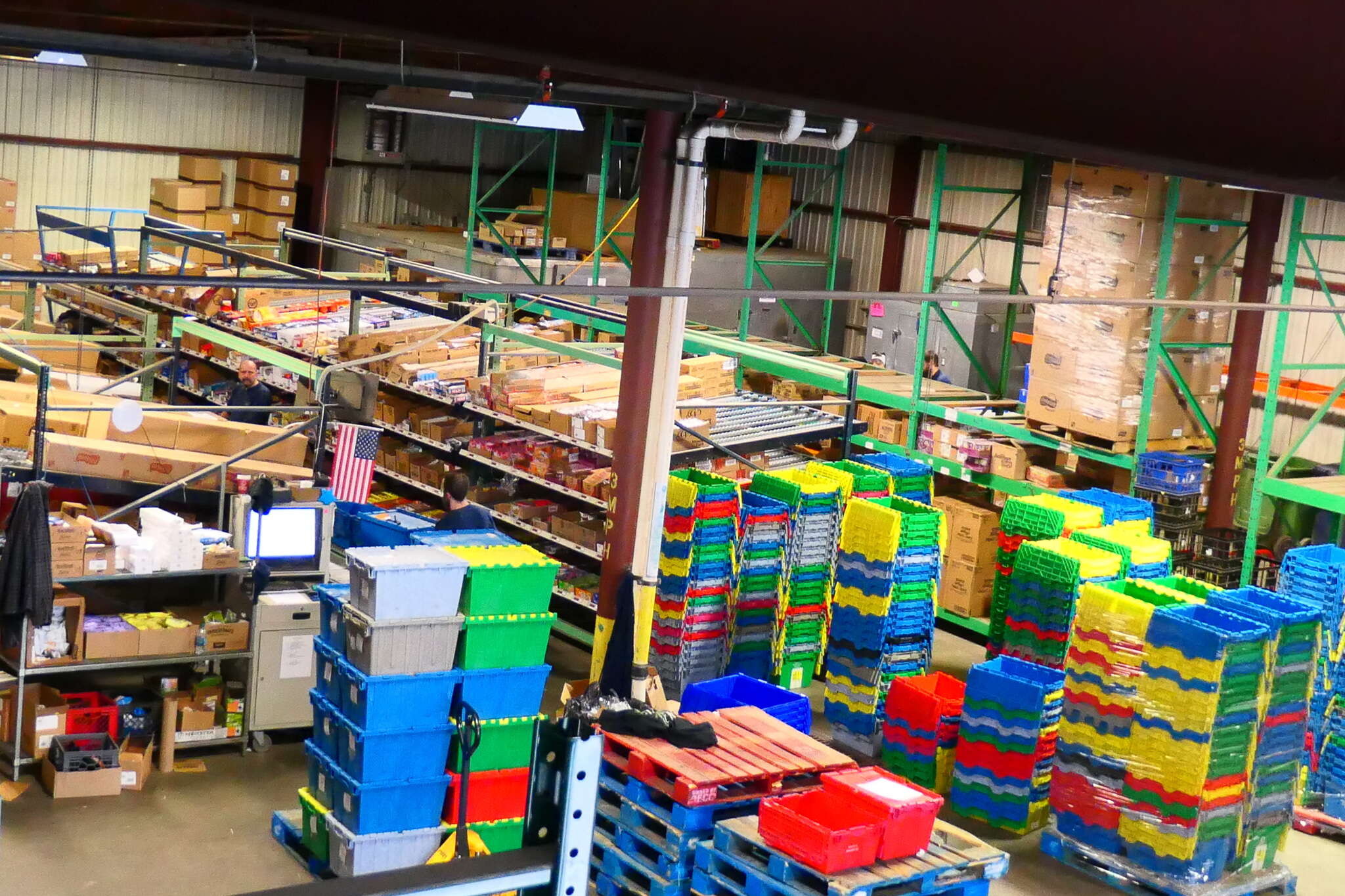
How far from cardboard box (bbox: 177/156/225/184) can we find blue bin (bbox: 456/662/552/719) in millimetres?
15798

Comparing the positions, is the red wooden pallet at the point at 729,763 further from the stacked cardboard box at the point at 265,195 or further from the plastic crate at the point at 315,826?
the stacked cardboard box at the point at 265,195

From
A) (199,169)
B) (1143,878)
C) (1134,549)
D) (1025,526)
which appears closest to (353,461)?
(1025,526)

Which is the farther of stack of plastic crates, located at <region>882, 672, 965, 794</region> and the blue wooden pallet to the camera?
stack of plastic crates, located at <region>882, 672, 965, 794</region>

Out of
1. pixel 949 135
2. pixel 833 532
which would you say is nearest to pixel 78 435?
pixel 833 532

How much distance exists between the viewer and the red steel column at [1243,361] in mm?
10891

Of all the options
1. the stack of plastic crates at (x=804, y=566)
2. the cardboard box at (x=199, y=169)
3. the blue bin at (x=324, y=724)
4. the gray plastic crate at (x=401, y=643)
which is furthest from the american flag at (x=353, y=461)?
the cardboard box at (x=199, y=169)

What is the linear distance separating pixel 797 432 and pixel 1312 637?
4.63m

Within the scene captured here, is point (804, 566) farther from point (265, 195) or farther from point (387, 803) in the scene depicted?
point (265, 195)

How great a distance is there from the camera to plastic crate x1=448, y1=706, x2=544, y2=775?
24.2 feet

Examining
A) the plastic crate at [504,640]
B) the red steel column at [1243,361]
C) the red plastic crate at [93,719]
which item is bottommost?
the red plastic crate at [93,719]

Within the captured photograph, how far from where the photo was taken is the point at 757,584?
1036 centimetres

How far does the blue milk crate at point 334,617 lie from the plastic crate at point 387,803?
656 mm

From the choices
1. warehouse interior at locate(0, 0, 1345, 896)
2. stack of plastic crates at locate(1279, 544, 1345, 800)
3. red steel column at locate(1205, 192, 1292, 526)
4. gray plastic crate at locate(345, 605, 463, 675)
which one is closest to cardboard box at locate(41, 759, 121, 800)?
warehouse interior at locate(0, 0, 1345, 896)

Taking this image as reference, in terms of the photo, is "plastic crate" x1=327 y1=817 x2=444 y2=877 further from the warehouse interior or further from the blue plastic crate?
the blue plastic crate
